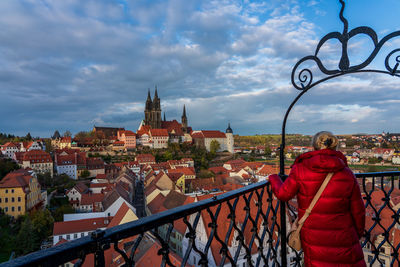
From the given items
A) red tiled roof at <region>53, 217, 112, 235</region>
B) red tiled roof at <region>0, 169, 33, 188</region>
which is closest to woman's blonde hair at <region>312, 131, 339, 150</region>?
red tiled roof at <region>53, 217, 112, 235</region>

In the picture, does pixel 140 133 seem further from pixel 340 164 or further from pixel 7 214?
pixel 340 164

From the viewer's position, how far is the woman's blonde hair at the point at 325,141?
2.13 m

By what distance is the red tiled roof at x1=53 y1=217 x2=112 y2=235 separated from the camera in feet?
69.6

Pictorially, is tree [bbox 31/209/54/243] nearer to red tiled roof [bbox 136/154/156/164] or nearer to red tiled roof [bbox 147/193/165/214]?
red tiled roof [bbox 147/193/165/214]

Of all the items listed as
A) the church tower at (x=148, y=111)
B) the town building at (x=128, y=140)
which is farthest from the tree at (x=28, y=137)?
the church tower at (x=148, y=111)

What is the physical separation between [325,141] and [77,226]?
80.5ft

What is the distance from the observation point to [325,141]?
7.07 feet

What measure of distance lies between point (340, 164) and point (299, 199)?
1.48 ft

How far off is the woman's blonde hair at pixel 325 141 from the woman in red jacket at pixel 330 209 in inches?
3.4

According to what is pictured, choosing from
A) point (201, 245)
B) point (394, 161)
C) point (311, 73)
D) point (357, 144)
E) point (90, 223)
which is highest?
point (311, 73)

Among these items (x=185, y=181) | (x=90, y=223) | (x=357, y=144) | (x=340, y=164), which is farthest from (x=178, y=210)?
(x=185, y=181)

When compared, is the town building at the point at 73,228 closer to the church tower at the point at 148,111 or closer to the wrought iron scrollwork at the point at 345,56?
the wrought iron scrollwork at the point at 345,56

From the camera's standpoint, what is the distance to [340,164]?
1.89 metres

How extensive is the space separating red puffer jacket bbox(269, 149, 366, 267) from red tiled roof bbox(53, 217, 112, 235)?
23716 mm
